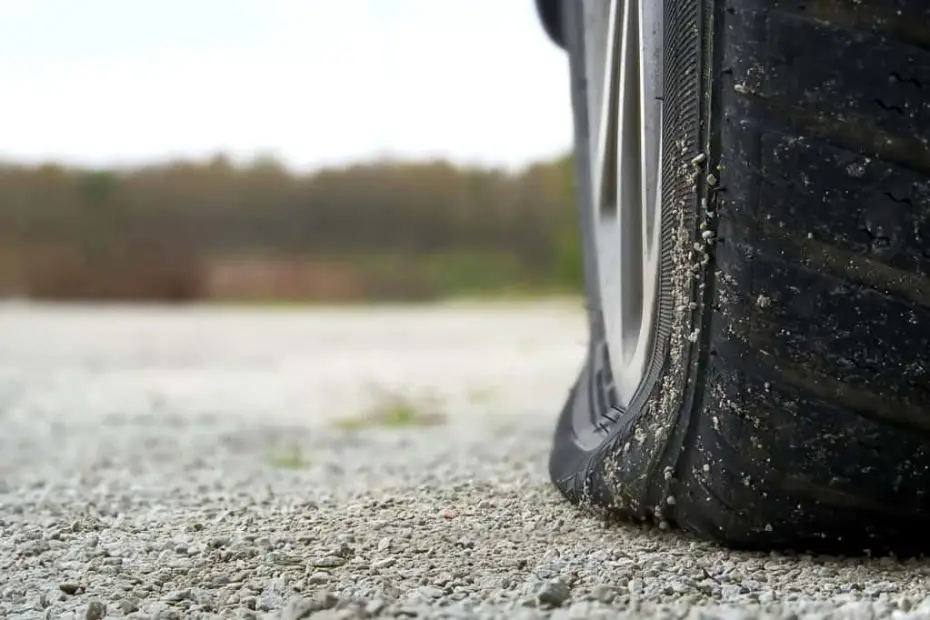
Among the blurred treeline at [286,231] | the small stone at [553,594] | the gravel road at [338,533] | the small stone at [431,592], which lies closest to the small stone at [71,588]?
the gravel road at [338,533]

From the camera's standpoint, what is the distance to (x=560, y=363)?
575 centimetres

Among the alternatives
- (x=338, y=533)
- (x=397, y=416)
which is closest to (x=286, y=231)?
(x=397, y=416)

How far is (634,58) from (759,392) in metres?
0.46

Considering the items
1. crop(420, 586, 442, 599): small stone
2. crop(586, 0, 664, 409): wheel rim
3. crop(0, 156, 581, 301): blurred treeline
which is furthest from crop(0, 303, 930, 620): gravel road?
crop(0, 156, 581, 301): blurred treeline

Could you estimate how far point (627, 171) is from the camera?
1.19m

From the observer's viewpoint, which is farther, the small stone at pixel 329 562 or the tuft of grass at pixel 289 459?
the tuft of grass at pixel 289 459

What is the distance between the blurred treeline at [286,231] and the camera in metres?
13.9

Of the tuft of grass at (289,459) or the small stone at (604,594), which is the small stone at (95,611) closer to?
the small stone at (604,594)

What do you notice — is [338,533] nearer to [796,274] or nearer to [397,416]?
[796,274]

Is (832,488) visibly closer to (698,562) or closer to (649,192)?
(698,562)

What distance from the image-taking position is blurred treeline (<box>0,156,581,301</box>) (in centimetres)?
1394

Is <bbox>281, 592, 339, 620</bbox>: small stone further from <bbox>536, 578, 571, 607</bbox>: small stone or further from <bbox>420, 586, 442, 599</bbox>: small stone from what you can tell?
<bbox>536, 578, 571, 607</bbox>: small stone

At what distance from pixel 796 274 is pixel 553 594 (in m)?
0.40

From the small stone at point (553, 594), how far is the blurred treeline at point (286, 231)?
515 inches
